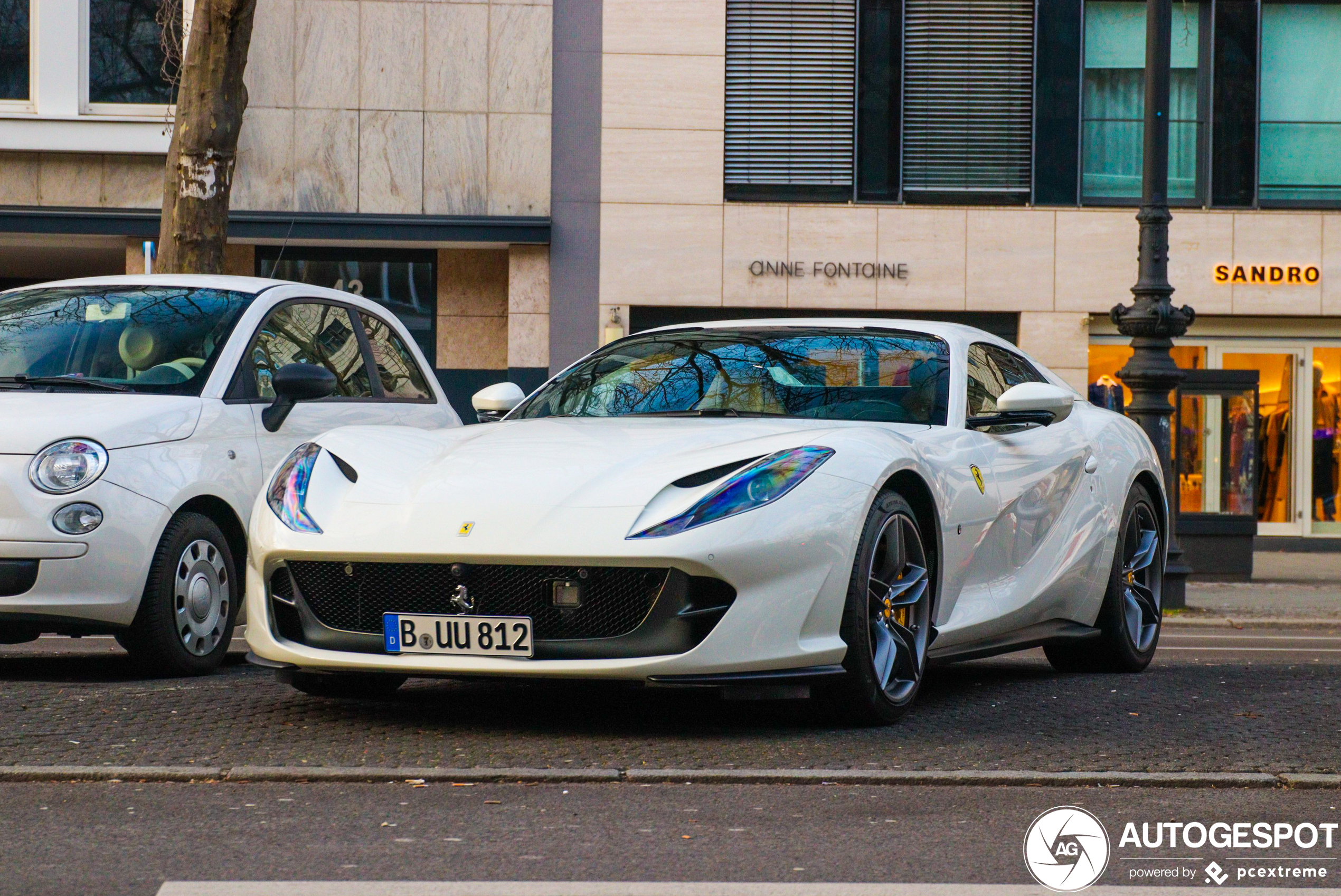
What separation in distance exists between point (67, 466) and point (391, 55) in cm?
1430

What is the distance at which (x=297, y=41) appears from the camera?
64.7ft

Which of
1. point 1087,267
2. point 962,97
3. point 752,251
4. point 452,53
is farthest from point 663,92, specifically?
point 1087,267

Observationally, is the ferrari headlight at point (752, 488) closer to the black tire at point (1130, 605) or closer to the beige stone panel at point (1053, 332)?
the black tire at point (1130, 605)

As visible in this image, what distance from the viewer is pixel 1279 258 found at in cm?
2006

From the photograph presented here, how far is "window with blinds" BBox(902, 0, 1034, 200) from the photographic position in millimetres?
20234

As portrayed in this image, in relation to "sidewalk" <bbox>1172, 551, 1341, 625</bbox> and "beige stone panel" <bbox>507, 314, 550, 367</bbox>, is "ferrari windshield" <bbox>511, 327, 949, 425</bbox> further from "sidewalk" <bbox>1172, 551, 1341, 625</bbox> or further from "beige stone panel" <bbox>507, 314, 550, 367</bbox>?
"beige stone panel" <bbox>507, 314, 550, 367</bbox>

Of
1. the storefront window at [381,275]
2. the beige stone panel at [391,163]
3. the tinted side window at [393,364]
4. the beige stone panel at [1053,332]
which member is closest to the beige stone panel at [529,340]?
the storefront window at [381,275]

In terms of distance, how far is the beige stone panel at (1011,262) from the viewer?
20.1 meters

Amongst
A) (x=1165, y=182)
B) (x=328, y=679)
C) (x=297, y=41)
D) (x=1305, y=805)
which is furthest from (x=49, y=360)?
(x=297, y=41)

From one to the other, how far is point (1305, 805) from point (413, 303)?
56.3 ft

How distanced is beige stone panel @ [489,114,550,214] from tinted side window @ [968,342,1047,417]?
517 inches

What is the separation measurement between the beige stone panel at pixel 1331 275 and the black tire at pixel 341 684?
54.2 ft

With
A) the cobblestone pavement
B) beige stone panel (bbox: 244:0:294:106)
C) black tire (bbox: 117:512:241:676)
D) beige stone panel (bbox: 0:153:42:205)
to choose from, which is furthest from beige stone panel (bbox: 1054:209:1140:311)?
black tire (bbox: 117:512:241:676)

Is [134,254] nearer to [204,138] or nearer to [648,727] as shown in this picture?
[204,138]
